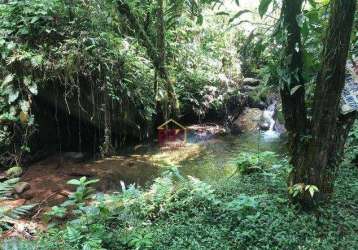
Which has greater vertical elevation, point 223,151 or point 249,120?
point 249,120

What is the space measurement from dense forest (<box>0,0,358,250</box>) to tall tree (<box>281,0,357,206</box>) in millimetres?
13

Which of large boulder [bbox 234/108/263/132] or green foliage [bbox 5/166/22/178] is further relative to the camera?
large boulder [bbox 234/108/263/132]

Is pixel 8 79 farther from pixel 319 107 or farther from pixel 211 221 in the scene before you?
pixel 319 107

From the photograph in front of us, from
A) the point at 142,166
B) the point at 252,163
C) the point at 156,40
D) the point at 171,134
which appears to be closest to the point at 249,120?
the point at 171,134

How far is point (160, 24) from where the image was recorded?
8.26 meters

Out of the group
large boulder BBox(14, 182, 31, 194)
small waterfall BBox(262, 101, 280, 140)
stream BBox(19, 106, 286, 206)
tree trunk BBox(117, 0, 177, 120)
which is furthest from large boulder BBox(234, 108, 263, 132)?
large boulder BBox(14, 182, 31, 194)

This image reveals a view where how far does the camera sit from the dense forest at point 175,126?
3834 mm

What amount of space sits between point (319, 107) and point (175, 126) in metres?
6.54

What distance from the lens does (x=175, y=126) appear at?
10.2 m

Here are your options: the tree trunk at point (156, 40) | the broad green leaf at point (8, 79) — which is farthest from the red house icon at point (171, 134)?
the broad green leaf at point (8, 79)

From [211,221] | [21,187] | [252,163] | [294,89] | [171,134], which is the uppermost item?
[294,89]

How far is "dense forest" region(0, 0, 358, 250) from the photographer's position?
3.83 meters

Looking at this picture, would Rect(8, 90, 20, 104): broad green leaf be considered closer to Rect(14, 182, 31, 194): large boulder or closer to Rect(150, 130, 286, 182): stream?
Rect(14, 182, 31, 194): large boulder

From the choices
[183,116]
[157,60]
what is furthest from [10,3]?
[183,116]
